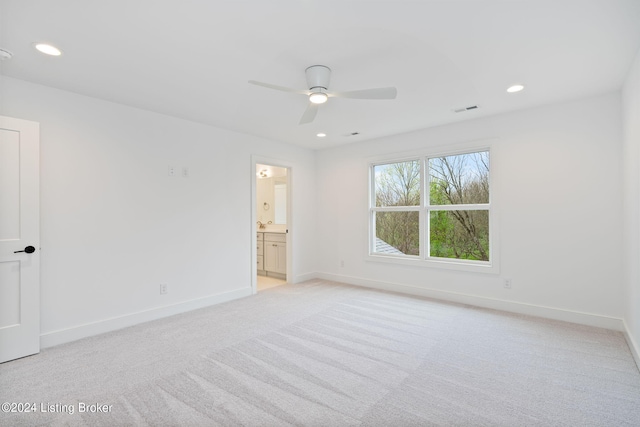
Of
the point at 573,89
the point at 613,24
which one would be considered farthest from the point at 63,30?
the point at 573,89

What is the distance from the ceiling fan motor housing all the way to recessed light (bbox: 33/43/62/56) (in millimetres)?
1849

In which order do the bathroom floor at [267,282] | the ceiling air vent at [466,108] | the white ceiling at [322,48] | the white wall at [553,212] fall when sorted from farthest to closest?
the bathroom floor at [267,282] < the ceiling air vent at [466,108] < the white wall at [553,212] < the white ceiling at [322,48]

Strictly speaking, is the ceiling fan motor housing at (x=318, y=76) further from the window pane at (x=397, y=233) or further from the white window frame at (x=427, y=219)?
the window pane at (x=397, y=233)

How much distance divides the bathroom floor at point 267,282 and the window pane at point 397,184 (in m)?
2.21

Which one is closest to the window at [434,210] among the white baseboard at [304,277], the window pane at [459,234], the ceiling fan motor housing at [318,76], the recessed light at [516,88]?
the window pane at [459,234]

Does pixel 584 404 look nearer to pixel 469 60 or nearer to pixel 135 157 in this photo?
pixel 469 60

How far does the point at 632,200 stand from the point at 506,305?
1744mm

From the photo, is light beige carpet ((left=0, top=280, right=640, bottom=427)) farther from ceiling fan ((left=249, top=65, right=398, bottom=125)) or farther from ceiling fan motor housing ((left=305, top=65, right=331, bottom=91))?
ceiling fan motor housing ((left=305, top=65, right=331, bottom=91))

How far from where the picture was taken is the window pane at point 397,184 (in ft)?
15.5

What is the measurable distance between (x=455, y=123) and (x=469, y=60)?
184 cm

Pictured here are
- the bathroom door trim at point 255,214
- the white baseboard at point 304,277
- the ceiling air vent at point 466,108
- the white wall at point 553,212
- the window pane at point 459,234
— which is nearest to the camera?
the white wall at point 553,212

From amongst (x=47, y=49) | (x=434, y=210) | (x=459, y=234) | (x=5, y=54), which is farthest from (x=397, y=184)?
(x=5, y=54)

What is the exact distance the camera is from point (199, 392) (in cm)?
208

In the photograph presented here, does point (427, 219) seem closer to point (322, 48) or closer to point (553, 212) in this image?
point (553, 212)
